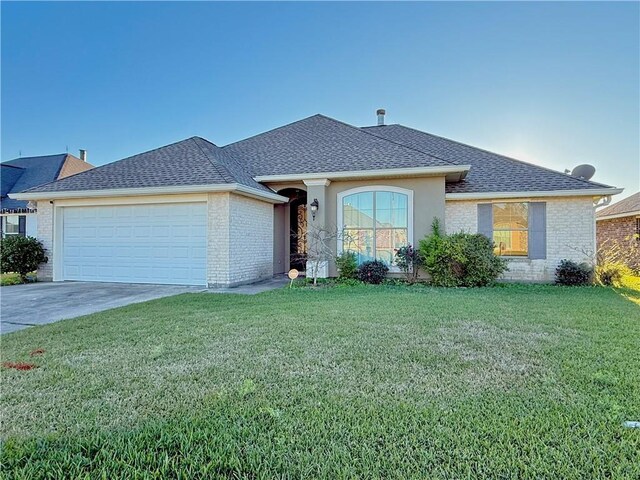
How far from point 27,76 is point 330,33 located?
34.0ft

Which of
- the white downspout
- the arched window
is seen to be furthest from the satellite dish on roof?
the arched window

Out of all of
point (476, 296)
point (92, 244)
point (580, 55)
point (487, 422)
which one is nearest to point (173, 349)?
point (487, 422)

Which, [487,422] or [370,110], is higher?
[370,110]

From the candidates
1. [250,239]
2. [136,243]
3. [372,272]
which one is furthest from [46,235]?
[372,272]

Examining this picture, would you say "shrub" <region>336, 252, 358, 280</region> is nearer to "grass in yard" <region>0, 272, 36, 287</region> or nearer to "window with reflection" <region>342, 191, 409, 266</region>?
"window with reflection" <region>342, 191, 409, 266</region>

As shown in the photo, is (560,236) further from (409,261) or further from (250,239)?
(250,239)

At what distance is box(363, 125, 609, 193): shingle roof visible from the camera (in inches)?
443

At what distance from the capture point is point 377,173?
10891mm

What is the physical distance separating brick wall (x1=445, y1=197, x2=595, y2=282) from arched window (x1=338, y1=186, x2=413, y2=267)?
217 centimetres

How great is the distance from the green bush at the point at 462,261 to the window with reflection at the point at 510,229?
4.44ft

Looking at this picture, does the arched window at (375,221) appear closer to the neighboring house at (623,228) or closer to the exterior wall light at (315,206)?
the exterior wall light at (315,206)

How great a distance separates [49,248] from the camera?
1168cm

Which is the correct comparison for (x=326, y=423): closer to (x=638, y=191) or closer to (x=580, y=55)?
(x=580, y=55)

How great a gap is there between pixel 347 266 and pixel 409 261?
1.97 meters
